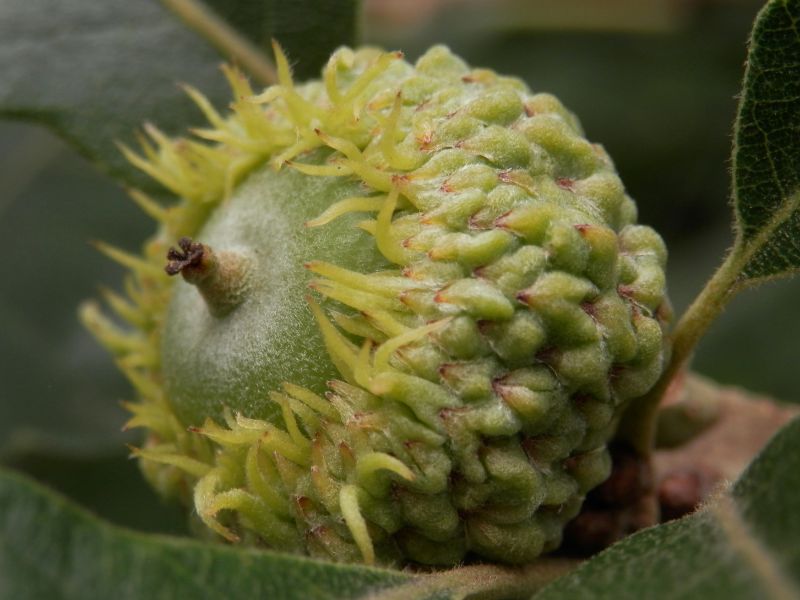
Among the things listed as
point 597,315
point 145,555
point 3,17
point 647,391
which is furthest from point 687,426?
point 3,17

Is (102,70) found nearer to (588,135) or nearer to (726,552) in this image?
(726,552)

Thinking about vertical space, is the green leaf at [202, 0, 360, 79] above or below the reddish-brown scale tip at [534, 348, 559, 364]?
above

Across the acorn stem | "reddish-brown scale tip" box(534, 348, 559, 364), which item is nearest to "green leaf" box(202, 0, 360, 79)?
the acorn stem

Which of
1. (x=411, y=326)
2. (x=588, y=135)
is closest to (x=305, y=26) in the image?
(x=411, y=326)

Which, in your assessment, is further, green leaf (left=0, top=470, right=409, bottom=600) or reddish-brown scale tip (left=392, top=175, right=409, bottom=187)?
reddish-brown scale tip (left=392, top=175, right=409, bottom=187)

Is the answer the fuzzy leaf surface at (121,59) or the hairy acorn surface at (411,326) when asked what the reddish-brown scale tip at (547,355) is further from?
the fuzzy leaf surface at (121,59)

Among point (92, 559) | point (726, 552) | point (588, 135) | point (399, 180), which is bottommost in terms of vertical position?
point (588, 135)

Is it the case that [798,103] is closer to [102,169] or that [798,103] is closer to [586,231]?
[586,231]

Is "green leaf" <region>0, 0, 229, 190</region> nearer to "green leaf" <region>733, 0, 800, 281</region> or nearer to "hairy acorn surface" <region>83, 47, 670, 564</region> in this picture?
"hairy acorn surface" <region>83, 47, 670, 564</region>
